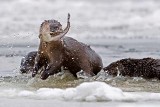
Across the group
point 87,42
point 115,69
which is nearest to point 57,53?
point 115,69

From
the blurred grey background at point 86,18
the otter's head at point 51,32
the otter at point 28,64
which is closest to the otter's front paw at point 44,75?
the otter's head at point 51,32

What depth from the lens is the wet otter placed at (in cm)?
995

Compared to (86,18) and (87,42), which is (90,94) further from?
(86,18)

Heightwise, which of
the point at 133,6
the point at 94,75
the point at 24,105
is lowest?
the point at 24,105

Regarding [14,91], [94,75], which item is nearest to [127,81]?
[94,75]

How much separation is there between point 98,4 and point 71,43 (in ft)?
Result: 84.0

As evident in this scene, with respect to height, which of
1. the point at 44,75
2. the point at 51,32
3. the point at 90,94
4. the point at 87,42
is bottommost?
the point at 90,94

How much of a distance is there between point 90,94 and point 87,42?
44.5ft

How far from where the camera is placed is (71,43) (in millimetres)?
9953

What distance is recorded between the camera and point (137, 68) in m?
10.2

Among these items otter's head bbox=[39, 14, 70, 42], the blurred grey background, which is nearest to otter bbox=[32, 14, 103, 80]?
otter's head bbox=[39, 14, 70, 42]

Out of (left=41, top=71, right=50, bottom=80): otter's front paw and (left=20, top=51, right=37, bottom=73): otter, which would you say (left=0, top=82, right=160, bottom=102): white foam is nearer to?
(left=41, top=71, right=50, bottom=80): otter's front paw

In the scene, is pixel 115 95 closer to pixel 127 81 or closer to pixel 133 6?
pixel 127 81

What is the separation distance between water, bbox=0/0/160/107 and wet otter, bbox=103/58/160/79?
0.21 meters
